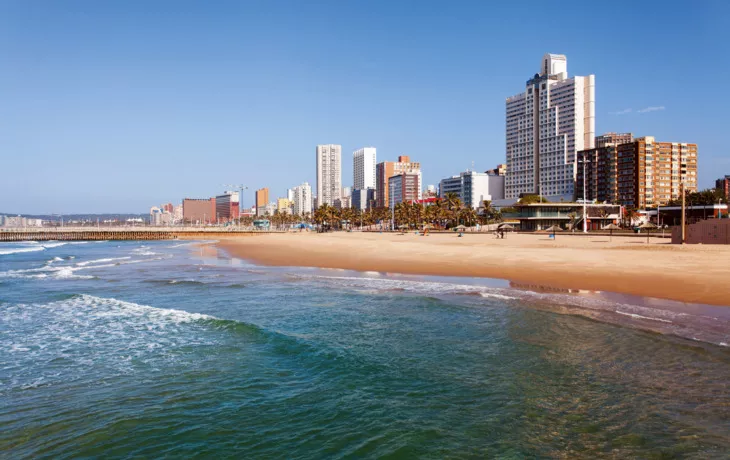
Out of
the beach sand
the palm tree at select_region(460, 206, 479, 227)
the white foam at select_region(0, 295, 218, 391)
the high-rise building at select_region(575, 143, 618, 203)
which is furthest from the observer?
the high-rise building at select_region(575, 143, 618, 203)

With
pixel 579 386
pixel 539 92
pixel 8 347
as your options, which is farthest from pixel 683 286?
pixel 539 92

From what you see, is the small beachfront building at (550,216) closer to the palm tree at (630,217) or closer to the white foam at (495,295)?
the palm tree at (630,217)

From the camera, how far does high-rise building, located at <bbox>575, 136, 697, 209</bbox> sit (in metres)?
144

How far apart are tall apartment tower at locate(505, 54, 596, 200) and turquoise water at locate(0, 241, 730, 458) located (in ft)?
548

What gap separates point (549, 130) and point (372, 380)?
194 metres

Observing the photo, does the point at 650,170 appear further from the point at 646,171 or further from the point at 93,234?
the point at 93,234

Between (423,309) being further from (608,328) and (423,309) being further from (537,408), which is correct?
(537,408)

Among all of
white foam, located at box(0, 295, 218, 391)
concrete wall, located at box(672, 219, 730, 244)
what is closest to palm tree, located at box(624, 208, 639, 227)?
concrete wall, located at box(672, 219, 730, 244)

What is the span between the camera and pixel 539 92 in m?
191

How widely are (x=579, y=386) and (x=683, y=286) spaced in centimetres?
1267

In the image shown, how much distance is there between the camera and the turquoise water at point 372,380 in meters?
6.45

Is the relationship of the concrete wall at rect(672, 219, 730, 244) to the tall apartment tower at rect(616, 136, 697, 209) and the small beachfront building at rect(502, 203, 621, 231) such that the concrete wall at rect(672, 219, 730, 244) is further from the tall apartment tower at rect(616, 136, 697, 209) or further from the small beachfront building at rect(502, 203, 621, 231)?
the tall apartment tower at rect(616, 136, 697, 209)

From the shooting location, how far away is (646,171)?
14412 cm

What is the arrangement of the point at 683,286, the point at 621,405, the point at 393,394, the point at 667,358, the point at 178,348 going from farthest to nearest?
1. the point at 683,286
2. the point at 178,348
3. the point at 667,358
4. the point at 393,394
5. the point at 621,405
